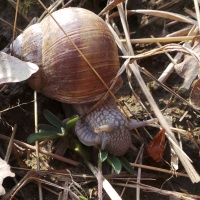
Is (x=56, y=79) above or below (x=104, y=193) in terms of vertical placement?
above

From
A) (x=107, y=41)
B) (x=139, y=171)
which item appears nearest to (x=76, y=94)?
(x=107, y=41)

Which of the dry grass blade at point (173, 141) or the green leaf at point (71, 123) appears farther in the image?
the green leaf at point (71, 123)

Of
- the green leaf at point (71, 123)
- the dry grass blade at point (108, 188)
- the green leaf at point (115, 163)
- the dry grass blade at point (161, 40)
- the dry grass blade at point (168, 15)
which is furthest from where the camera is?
the dry grass blade at point (168, 15)

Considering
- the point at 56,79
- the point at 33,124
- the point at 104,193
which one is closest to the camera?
the point at 104,193

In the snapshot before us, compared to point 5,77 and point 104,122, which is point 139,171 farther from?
point 5,77

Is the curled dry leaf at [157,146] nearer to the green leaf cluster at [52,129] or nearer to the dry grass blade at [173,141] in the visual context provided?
the dry grass blade at [173,141]

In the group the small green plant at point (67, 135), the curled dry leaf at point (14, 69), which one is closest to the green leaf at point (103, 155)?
the small green plant at point (67, 135)

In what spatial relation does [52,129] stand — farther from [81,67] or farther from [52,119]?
[81,67]
